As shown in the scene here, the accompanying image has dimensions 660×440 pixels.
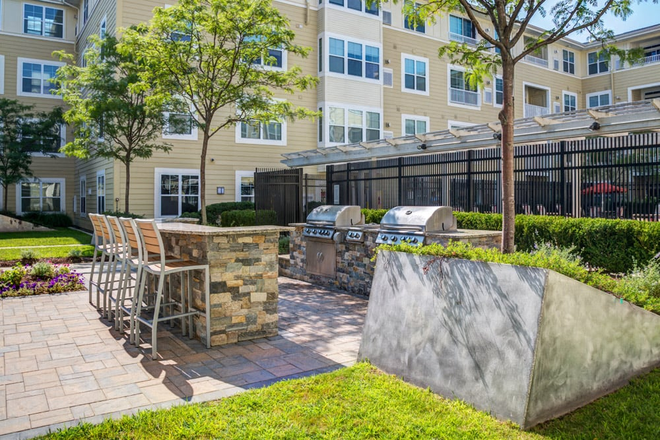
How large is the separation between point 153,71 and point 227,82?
159 centimetres

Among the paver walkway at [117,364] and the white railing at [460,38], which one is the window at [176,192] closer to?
the paver walkway at [117,364]

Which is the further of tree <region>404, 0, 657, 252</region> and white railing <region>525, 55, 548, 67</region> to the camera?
white railing <region>525, 55, 548, 67</region>

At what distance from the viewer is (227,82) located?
35.9ft

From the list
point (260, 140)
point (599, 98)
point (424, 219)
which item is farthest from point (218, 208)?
point (599, 98)

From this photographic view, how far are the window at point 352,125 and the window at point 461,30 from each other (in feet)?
23.1

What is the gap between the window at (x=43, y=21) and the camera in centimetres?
2031

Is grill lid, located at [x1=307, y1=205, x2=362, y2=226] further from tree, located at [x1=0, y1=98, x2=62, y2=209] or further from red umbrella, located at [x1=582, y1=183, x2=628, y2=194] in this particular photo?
tree, located at [x1=0, y1=98, x2=62, y2=209]

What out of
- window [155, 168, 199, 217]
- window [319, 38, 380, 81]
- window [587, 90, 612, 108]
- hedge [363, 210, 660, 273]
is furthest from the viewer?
window [587, 90, 612, 108]

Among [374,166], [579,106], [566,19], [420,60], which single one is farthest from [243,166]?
[579,106]

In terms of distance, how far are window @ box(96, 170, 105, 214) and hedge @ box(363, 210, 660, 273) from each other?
13740mm

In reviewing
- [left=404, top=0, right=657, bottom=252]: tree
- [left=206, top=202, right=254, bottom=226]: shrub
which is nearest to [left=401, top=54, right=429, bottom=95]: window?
[left=206, top=202, right=254, bottom=226]: shrub

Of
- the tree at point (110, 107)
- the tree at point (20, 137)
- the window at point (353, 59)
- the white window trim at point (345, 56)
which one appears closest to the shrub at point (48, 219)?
the tree at point (20, 137)

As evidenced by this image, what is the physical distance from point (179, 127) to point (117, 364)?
1174 cm

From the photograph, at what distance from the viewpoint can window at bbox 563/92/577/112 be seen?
2770 centimetres
